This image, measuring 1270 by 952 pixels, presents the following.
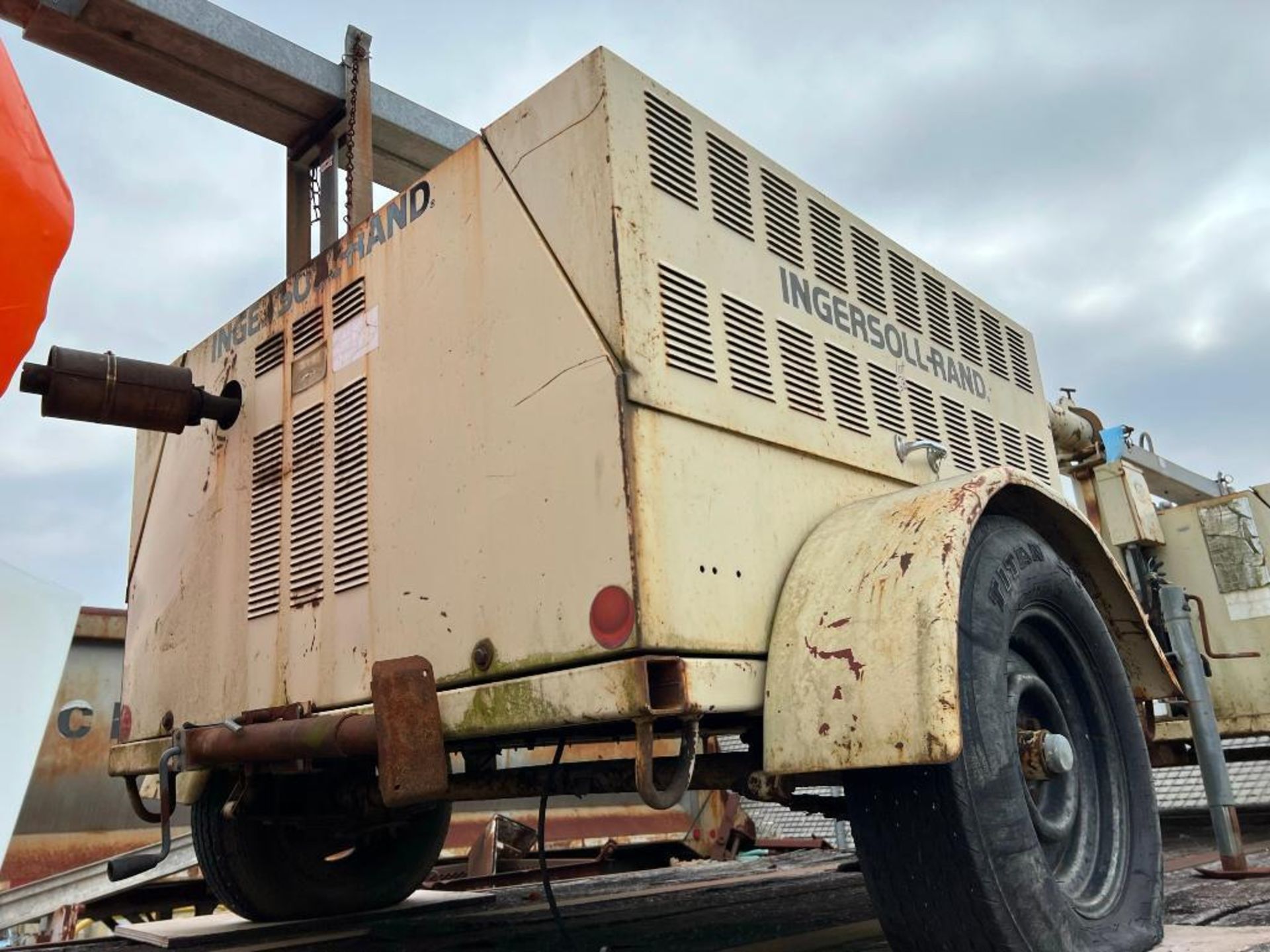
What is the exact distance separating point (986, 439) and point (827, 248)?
3.71 feet

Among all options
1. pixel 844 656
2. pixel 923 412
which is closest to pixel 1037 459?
pixel 923 412

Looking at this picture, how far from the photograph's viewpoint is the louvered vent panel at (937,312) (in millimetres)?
3777

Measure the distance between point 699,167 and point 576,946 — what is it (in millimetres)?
2316

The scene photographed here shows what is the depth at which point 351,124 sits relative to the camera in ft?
13.8

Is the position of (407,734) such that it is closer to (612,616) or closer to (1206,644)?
(612,616)

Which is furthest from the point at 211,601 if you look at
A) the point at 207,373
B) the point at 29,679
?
the point at 29,679

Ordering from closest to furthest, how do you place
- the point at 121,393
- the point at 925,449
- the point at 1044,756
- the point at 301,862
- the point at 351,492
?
the point at 1044,756
the point at 351,492
the point at 121,393
the point at 925,449
the point at 301,862

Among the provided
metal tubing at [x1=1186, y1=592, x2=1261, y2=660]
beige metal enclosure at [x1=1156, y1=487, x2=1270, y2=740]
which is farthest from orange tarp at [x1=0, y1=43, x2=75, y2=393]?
beige metal enclosure at [x1=1156, y1=487, x2=1270, y2=740]

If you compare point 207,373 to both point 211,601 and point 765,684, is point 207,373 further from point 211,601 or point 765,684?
point 765,684

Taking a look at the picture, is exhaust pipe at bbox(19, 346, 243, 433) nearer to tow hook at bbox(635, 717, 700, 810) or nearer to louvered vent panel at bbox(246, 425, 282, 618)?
louvered vent panel at bbox(246, 425, 282, 618)

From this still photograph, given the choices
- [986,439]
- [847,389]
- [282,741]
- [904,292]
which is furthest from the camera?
[986,439]

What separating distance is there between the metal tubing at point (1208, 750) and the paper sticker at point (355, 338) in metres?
3.18

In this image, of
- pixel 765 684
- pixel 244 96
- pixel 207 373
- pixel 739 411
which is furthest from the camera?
pixel 244 96

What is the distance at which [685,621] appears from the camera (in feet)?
7.42
